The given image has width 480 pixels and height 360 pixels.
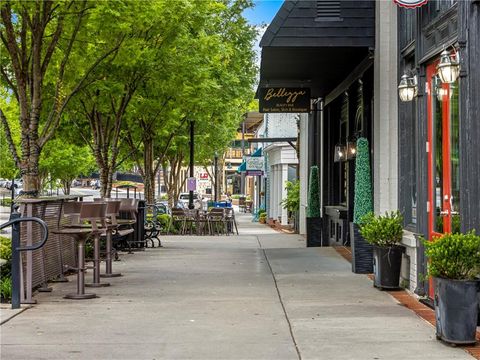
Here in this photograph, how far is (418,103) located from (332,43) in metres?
3.23

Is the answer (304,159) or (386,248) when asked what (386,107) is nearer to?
(386,248)

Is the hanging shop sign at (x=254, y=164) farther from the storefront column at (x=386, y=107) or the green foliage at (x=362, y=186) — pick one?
the storefront column at (x=386, y=107)

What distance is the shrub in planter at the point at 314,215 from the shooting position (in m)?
19.8

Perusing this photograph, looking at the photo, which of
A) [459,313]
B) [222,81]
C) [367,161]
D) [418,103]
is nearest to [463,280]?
[459,313]

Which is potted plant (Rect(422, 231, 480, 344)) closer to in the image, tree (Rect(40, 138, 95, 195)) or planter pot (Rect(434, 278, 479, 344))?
planter pot (Rect(434, 278, 479, 344))

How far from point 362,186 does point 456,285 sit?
6337mm

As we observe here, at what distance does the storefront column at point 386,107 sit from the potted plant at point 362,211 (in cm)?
50

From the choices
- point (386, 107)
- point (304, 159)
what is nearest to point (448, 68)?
point (386, 107)

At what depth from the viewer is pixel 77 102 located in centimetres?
2045

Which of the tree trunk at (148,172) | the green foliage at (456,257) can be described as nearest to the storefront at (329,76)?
the tree trunk at (148,172)

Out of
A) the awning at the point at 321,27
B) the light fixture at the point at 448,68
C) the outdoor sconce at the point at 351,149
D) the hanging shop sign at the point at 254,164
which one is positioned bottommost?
the outdoor sconce at the point at 351,149

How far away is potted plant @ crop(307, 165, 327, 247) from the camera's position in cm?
1977

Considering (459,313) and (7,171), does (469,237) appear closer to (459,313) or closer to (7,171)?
(459,313)

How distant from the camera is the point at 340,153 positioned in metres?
19.0
